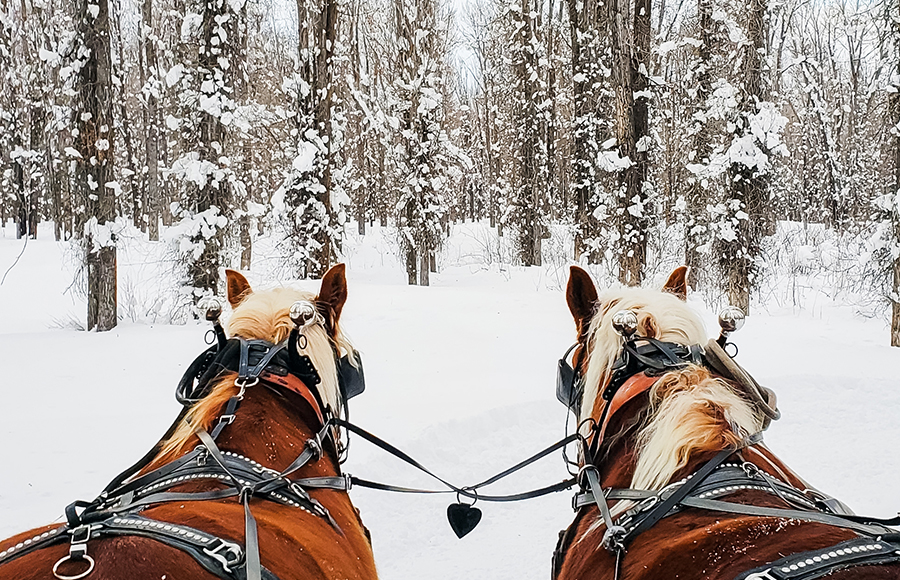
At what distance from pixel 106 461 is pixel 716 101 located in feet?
33.5

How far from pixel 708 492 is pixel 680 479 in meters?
0.14

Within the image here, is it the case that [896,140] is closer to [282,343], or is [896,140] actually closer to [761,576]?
[282,343]

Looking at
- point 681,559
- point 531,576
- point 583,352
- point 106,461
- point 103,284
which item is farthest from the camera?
point 103,284

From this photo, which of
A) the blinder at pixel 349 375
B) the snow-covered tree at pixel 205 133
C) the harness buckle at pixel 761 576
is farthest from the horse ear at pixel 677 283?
the snow-covered tree at pixel 205 133

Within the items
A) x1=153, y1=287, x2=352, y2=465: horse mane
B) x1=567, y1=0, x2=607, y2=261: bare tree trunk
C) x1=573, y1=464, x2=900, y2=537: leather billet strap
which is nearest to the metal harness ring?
x1=153, y1=287, x2=352, y2=465: horse mane

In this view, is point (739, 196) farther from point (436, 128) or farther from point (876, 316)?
point (436, 128)

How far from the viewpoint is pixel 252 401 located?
7.38 feet

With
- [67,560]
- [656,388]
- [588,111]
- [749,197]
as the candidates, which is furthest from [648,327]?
[588,111]

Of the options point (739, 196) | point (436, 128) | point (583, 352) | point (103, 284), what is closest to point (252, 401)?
point (583, 352)

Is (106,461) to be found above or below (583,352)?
below

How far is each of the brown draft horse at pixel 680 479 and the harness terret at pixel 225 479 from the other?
2.81ft

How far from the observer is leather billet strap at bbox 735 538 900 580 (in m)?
1.15

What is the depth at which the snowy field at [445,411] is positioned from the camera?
417 centimetres

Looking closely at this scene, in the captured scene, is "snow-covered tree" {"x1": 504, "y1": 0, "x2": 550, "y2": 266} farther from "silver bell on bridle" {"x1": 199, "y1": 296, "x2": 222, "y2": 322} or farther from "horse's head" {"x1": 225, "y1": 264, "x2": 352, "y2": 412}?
"silver bell on bridle" {"x1": 199, "y1": 296, "x2": 222, "y2": 322}
